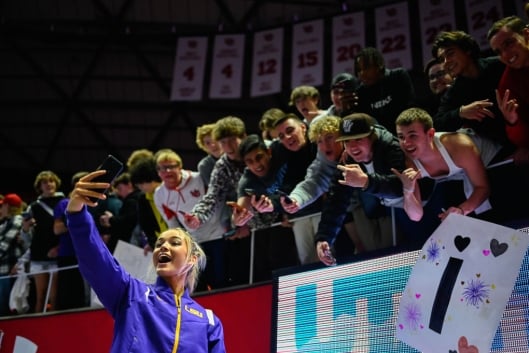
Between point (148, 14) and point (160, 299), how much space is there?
10960mm

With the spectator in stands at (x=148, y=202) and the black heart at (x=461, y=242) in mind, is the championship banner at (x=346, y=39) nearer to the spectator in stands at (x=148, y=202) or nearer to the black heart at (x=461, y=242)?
the spectator in stands at (x=148, y=202)

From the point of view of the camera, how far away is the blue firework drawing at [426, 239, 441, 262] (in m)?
3.45

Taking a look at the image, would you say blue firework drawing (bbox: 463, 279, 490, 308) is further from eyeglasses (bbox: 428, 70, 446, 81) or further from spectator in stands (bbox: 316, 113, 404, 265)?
eyeglasses (bbox: 428, 70, 446, 81)

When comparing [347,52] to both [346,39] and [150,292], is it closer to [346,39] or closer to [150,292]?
[346,39]

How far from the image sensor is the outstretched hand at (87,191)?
2.72 metres

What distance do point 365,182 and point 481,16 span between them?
6901mm

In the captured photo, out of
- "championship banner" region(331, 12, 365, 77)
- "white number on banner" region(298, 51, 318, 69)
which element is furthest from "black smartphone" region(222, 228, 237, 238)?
"white number on banner" region(298, 51, 318, 69)

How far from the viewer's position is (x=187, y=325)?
3.13 meters

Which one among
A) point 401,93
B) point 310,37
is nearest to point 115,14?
point 310,37

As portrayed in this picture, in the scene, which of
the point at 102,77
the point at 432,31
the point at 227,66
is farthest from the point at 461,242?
the point at 102,77

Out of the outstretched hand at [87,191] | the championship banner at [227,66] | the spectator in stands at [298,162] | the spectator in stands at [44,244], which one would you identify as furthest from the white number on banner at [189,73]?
the outstretched hand at [87,191]

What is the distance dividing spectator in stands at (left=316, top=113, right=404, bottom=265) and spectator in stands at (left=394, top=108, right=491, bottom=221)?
0.37ft

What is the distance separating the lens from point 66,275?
245 inches

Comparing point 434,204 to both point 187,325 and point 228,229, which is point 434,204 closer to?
point 187,325
